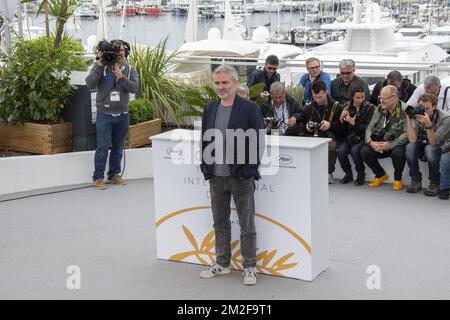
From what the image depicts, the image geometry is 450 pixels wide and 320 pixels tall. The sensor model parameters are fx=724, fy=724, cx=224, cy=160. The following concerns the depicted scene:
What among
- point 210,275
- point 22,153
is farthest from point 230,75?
point 22,153

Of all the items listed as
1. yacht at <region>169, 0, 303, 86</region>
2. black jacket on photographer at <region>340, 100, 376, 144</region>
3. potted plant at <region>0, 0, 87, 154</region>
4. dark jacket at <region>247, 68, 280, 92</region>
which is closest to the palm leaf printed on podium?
black jacket on photographer at <region>340, 100, 376, 144</region>

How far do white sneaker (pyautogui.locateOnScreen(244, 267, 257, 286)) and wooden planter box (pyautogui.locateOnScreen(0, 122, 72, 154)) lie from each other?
4.33 m

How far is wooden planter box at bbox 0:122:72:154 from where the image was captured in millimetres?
9047

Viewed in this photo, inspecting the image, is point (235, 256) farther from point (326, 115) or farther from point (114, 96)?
point (326, 115)

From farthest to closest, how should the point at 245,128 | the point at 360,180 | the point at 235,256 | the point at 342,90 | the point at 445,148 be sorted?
the point at 342,90 < the point at 360,180 < the point at 445,148 < the point at 235,256 < the point at 245,128

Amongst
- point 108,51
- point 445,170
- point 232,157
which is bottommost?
point 445,170

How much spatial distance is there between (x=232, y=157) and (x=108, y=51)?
3575 millimetres

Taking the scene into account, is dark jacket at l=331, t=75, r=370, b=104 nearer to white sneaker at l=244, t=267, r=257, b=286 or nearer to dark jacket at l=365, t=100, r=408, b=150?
dark jacket at l=365, t=100, r=408, b=150

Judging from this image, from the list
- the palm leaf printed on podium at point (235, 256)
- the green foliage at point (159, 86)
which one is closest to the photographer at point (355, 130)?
the green foliage at point (159, 86)

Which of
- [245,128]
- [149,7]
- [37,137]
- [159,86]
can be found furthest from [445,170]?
[149,7]

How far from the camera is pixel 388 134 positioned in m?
8.59

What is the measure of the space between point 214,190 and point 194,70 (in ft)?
22.5

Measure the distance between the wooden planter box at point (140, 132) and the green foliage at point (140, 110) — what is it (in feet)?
0.36

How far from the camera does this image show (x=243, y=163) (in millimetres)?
5297
